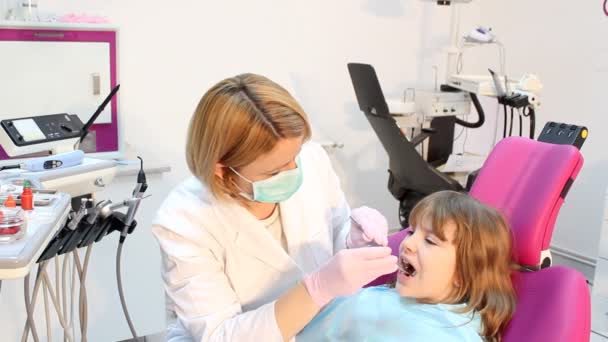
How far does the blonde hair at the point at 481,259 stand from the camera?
4.42 feet

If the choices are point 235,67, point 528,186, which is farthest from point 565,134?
point 235,67

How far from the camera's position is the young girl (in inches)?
53.2

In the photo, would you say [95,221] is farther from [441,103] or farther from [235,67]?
[441,103]

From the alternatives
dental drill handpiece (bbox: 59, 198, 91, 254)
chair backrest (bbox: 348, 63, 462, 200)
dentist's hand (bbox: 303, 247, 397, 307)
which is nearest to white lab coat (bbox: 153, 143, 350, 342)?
dentist's hand (bbox: 303, 247, 397, 307)

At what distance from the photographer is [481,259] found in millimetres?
1391

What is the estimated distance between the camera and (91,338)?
244 centimetres

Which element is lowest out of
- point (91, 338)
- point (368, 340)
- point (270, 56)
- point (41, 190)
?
point (91, 338)

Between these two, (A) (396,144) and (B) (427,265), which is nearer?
(B) (427,265)

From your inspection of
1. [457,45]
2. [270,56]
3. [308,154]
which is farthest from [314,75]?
[308,154]

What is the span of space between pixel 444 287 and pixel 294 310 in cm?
42

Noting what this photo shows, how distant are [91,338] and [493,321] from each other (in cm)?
171

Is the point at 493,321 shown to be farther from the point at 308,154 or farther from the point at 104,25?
the point at 104,25

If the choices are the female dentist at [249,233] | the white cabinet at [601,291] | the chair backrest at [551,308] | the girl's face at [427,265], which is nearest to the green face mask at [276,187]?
the female dentist at [249,233]

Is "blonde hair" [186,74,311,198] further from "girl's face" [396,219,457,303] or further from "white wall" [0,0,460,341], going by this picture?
"white wall" [0,0,460,341]
